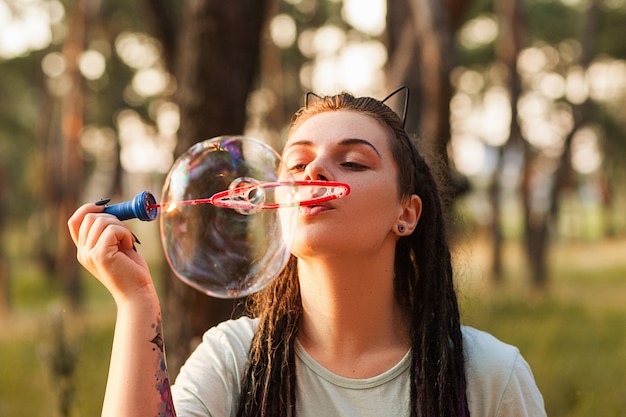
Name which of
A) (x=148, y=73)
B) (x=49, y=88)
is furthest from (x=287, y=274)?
(x=49, y=88)

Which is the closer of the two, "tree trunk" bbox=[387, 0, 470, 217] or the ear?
the ear

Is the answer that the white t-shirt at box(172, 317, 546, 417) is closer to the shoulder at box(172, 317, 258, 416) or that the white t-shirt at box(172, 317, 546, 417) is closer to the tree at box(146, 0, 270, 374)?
the shoulder at box(172, 317, 258, 416)

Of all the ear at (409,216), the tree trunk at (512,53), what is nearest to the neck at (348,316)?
the ear at (409,216)

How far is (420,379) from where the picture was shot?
204 cm

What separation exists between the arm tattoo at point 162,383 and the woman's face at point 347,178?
420 mm

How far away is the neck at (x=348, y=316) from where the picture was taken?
207 centimetres

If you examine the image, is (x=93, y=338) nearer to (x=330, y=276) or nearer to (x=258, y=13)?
(x=258, y=13)

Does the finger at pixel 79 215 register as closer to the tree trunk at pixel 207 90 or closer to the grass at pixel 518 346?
the grass at pixel 518 346

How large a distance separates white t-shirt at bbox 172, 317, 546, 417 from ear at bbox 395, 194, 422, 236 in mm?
355

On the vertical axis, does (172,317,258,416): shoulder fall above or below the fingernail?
below

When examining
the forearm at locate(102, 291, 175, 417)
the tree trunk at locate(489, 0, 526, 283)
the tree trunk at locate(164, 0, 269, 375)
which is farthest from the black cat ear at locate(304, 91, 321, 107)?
the tree trunk at locate(489, 0, 526, 283)

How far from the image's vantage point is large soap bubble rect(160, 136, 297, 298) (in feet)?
7.45

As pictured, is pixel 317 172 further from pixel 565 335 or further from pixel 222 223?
pixel 565 335

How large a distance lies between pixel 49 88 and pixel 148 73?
137 inches
